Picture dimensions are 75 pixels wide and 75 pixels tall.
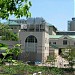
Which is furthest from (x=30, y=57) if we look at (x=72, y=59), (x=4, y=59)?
(x=4, y=59)

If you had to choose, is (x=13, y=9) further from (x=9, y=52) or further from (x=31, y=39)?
(x=31, y=39)

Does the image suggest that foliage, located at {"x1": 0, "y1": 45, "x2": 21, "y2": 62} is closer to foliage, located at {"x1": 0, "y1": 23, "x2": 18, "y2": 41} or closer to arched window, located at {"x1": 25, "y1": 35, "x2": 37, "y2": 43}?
foliage, located at {"x1": 0, "y1": 23, "x2": 18, "y2": 41}

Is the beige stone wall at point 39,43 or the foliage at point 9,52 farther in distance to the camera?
the beige stone wall at point 39,43

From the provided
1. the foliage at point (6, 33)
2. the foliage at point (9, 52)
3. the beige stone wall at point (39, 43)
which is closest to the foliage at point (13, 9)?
the foliage at point (9, 52)

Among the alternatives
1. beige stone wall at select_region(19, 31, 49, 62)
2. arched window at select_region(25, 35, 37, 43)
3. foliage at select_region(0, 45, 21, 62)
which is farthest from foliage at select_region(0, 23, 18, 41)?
foliage at select_region(0, 45, 21, 62)

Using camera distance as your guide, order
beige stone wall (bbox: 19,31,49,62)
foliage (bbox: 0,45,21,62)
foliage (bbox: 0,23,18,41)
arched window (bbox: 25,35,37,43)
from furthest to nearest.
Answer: arched window (bbox: 25,35,37,43) < beige stone wall (bbox: 19,31,49,62) < foliage (bbox: 0,23,18,41) < foliage (bbox: 0,45,21,62)

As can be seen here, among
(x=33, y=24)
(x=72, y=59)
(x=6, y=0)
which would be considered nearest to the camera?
(x=6, y=0)

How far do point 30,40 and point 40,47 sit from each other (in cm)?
245

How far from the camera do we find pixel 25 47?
2216 inches

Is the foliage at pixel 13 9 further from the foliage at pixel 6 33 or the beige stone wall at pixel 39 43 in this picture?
the beige stone wall at pixel 39 43

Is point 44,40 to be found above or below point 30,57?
above

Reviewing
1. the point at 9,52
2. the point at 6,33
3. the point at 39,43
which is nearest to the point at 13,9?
the point at 9,52

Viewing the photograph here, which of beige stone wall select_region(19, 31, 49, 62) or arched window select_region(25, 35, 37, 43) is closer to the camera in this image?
beige stone wall select_region(19, 31, 49, 62)

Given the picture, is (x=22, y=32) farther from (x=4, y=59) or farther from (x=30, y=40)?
(x=4, y=59)
